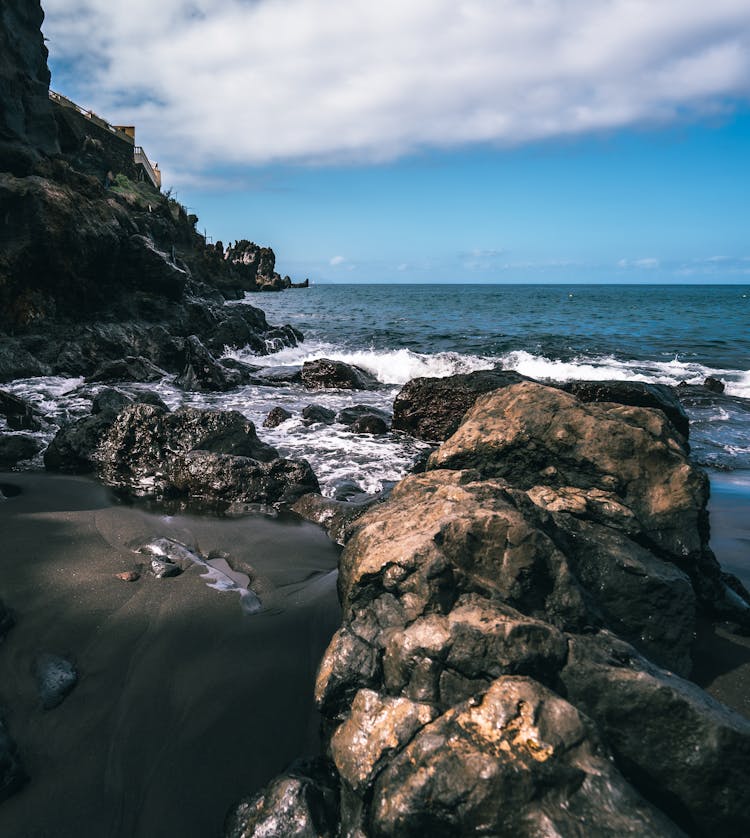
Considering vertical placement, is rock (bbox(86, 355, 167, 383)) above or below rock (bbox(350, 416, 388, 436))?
above

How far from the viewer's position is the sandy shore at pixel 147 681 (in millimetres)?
2225

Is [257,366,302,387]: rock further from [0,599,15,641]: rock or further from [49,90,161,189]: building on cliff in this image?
[49,90,161,189]: building on cliff

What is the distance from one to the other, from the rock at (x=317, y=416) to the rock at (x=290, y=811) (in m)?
8.00

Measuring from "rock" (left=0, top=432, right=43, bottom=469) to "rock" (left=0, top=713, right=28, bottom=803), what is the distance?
5325mm

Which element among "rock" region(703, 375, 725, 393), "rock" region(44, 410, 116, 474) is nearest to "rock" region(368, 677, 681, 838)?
"rock" region(44, 410, 116, 474)

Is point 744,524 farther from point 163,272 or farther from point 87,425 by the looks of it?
point 163,272

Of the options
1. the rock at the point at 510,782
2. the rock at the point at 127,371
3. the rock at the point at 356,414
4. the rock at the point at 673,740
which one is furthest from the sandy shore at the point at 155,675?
the rock at the point at 127,371

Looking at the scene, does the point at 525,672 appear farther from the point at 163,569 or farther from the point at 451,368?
the point at 451,368

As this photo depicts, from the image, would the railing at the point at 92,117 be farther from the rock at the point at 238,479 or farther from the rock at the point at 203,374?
the rock at the point at 238,479

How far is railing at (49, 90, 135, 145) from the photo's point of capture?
34.9 metres

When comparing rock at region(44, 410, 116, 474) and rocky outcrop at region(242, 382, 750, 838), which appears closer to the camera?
rocky outcrop at region(242, 382, 750, 838)

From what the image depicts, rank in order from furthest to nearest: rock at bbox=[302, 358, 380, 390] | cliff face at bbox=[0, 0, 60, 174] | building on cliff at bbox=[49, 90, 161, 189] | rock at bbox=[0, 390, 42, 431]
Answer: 1. building on cliff at bbox=[49, 90, 161, 189]
2. cliff face at bbox=[0, 0, 60, 174]
3. rock at bbox=[302, 358, 380, 390]
4. rock at bbox=[0, 390, 42, 431]

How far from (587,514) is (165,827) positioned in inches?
112

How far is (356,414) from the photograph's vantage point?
10477mm
